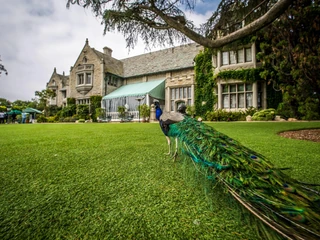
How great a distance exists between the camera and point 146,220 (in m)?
1.32

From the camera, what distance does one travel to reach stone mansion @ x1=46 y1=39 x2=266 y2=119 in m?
15.9

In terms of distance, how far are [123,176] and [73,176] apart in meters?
0.67

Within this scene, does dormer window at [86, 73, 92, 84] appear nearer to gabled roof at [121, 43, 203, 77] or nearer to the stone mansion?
the stone mansion

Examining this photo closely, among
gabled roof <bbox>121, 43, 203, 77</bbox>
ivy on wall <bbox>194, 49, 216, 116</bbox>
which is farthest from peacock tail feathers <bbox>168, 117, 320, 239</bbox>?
gabled roof <bbox>121, 43, 203, 77</bbox>

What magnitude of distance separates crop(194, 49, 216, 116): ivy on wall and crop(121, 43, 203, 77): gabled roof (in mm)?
2015

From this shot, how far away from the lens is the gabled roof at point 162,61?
21984 millimetres

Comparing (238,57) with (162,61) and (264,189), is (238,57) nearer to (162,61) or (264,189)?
(162,61)

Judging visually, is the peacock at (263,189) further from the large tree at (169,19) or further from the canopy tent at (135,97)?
the canopy tent at (135,97)

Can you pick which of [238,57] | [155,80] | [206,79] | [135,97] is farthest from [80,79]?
[238,57]

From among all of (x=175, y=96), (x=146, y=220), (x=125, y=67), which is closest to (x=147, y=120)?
(x=175, y=96)

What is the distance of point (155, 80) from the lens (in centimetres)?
2381

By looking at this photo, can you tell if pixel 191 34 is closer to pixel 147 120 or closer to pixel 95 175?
pixel 95 175

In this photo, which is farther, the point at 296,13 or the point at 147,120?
the point at 147,120

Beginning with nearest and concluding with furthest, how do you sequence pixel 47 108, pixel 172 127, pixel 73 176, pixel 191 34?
pixel 73 176
pixel 172 127
pixel 191 34
pixel 47 108
